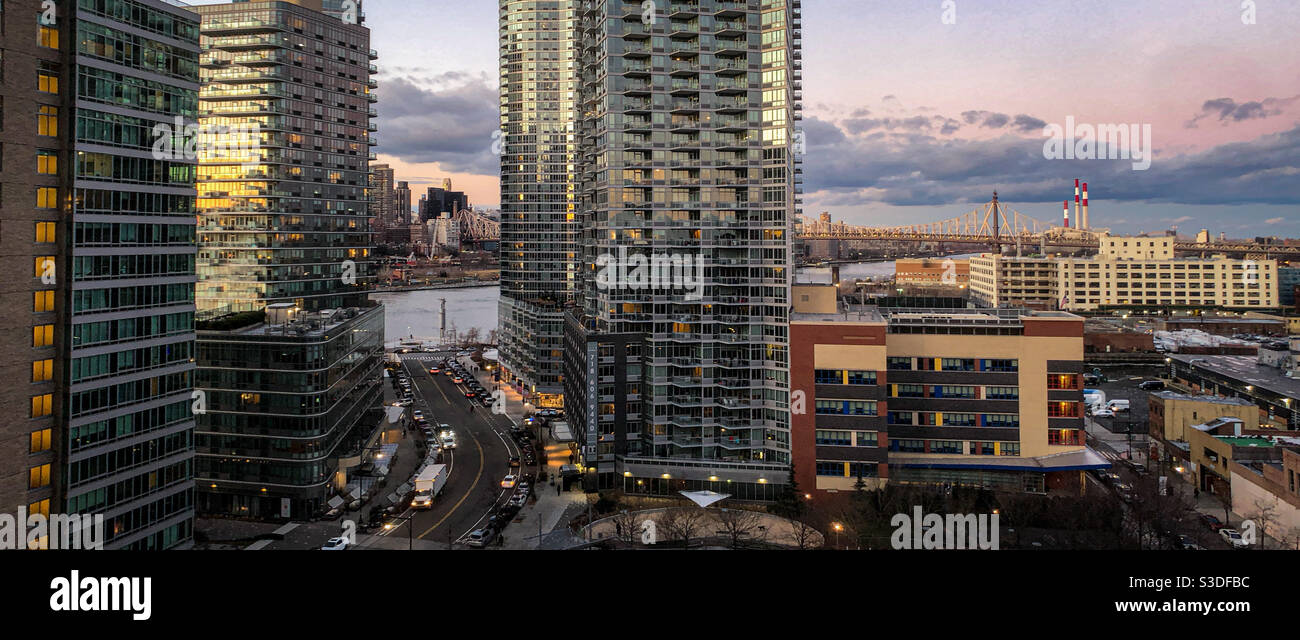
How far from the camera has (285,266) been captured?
41188 millimetres

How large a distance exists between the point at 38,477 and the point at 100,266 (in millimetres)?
5997

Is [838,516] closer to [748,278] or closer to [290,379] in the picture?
[748,278]

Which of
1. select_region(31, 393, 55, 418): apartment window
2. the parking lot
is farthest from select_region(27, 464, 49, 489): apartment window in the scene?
the parking lot

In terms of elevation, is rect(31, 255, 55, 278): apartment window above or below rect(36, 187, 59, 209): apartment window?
below

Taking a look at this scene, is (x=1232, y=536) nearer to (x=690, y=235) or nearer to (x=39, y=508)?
(x=690, y=235)

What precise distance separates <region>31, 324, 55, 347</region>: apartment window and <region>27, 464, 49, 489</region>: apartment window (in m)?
3.30

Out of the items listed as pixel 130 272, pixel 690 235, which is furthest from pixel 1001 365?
pixel 130 272

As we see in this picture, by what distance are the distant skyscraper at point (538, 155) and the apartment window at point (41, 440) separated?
42.9 meters

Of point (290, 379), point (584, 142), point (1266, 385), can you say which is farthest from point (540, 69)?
point (1266, 385)

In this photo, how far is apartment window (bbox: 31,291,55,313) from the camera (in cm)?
1866

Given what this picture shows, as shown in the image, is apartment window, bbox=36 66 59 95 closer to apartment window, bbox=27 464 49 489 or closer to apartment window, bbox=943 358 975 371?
apartment window, bbox=27 464 49 489

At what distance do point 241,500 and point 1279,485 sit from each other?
43.5 meters

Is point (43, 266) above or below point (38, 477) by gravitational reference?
above

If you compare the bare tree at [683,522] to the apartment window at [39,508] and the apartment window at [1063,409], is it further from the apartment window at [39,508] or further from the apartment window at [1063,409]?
the apartment window at [39,508]
